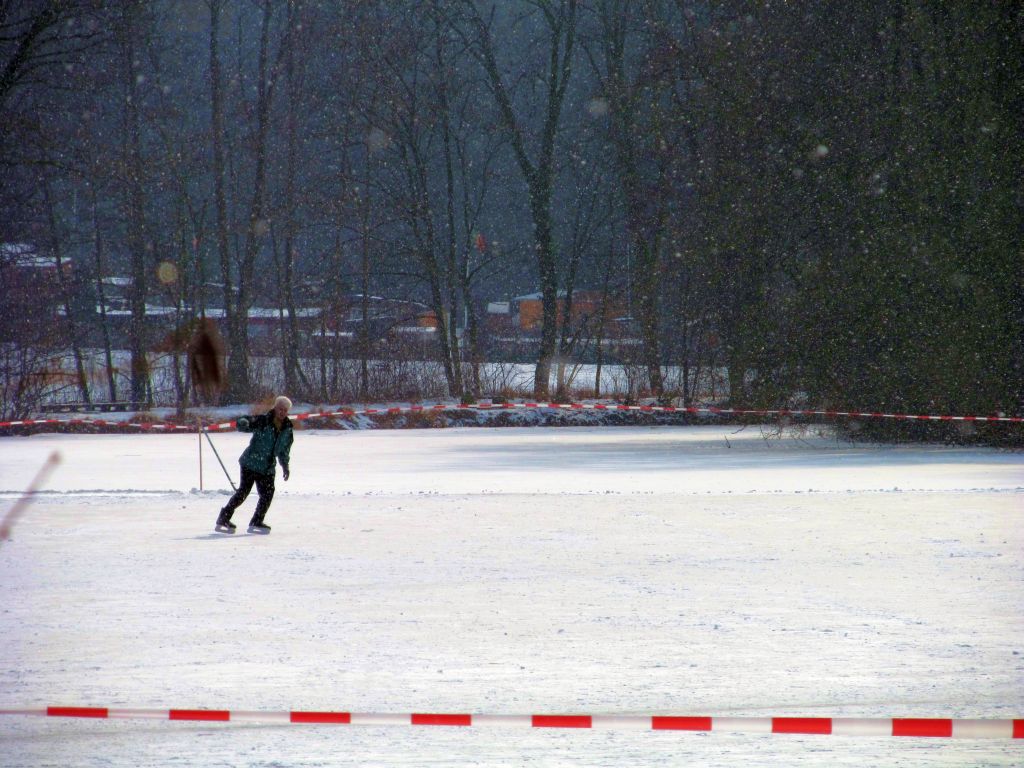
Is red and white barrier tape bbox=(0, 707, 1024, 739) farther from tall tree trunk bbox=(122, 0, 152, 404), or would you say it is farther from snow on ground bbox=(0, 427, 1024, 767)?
tall tree trunk bbox=(122, 0, 152, 404)

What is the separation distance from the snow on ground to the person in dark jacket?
0.23 metres

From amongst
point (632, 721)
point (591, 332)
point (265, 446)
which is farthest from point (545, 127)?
point (632, 721)

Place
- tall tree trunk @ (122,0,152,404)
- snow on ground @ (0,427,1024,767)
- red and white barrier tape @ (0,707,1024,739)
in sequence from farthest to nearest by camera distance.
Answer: tall tree trunk @ (122,0,152,404) → snow on ground @ (0,427,1024,767) → red and white barrier tape @ (0,707,1024,739)

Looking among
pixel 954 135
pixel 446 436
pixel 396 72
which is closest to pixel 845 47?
pixel 954 135

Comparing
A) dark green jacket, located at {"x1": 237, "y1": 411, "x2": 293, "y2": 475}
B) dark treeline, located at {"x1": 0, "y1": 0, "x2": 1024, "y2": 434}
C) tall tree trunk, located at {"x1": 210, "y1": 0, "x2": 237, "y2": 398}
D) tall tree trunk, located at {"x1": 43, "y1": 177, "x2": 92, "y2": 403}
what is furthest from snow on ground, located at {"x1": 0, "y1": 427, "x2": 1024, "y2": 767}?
tall tree trunk, located at {"x1": 210, "y1": 0, "x2": 237, "y2": 398}

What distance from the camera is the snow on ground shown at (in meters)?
6.76

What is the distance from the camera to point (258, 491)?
14.4 m

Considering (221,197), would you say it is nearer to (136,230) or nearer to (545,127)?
(136,230)

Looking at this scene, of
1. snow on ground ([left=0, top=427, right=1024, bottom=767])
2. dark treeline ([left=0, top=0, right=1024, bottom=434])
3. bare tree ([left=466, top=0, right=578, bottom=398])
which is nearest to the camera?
snow on ground ([left=0, top=427, right=1024, bottom=767])

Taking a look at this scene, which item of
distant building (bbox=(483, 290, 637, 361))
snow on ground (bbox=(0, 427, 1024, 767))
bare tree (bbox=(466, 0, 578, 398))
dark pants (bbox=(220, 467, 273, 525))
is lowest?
snow on ground (bbox=(0, 427, 1024, 767))

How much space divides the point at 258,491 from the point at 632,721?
810cm

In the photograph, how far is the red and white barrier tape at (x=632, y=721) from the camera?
658 centimetres

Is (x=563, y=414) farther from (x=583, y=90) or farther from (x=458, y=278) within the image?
(x=583, y=90)

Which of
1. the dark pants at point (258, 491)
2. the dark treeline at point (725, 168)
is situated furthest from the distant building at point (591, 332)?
the dark pants at point (258, 491)
